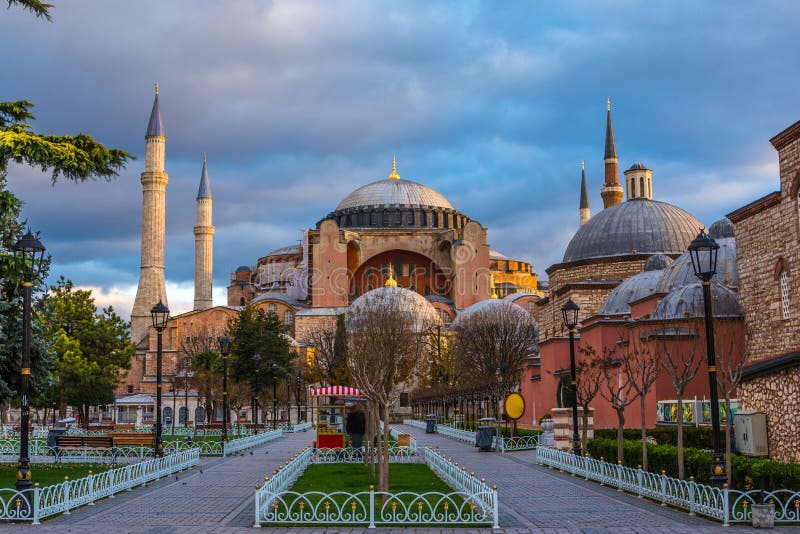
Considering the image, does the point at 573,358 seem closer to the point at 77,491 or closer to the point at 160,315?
the point at 160,315

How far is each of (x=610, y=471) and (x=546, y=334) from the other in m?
30.4

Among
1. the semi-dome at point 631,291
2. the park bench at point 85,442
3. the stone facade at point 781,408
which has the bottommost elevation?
the park bench at point 85,442

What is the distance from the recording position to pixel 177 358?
71812 mm

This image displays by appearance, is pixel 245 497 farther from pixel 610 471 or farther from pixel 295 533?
pixel 610 471

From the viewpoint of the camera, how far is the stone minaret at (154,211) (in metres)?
65.6

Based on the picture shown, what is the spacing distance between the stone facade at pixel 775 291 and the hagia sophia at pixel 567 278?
4cm

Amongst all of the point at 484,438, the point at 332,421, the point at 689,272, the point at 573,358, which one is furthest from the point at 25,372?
the point at 689,272

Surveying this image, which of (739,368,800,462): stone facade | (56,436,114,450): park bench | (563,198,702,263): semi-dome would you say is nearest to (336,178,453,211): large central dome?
(563,198,702,263): semi-dome

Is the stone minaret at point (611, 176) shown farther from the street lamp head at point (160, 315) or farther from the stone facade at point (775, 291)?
the street lamp head at point (160, 315)

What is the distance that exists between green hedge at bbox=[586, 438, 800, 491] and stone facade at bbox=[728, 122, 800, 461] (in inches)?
86.2

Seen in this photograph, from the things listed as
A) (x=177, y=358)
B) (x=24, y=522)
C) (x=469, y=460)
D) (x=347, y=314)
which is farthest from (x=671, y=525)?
(x=177, y=358)

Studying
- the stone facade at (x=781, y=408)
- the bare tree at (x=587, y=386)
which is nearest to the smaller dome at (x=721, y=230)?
the bare tree at (x=587, y=386)

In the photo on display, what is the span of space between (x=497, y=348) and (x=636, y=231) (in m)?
8.36

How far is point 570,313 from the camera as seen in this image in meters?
19.5
